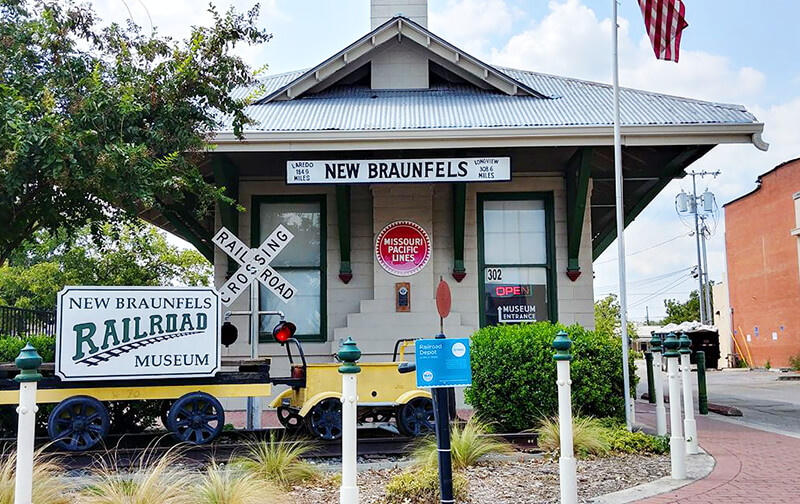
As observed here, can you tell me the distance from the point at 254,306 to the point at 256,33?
377 cm

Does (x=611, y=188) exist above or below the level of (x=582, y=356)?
above

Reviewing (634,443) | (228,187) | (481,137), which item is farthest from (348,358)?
(228,187)

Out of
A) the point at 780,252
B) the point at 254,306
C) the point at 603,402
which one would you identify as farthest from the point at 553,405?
the point at 780,252

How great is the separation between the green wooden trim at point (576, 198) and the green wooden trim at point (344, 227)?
4019 millimetres

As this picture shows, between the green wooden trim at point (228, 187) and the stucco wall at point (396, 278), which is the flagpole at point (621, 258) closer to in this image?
the stucco wall at point (396, 278)

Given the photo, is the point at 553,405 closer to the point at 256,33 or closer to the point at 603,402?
the point at 603,402

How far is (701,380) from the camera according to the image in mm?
13430

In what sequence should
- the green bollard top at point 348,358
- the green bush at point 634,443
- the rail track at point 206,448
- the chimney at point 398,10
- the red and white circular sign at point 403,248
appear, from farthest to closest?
the chimney at point 398,10
the red and white circular sign at point 403,248
the green bush at point 634,443
the rail track at point 206,448
the green bollard top at point 348,358

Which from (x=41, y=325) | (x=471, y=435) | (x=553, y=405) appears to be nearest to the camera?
(x=471, y=435)

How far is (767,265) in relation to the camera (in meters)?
40.6

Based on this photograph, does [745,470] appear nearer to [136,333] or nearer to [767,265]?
[136,333]

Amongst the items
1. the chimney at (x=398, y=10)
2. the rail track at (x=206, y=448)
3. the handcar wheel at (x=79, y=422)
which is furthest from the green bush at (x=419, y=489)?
the chimney at (x=398, y=10)

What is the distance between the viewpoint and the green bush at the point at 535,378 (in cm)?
945

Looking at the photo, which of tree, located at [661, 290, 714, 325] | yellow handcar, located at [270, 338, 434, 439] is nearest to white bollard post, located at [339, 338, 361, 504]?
yellow handcar, located at [270, 338, 434, 439]
